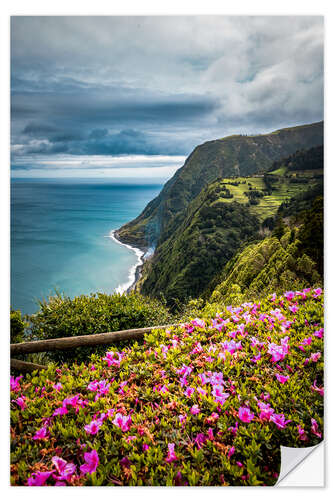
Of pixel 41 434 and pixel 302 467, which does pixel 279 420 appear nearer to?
pixel 302 467

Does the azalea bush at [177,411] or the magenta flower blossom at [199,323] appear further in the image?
the magenta flower blossom at [199,323]

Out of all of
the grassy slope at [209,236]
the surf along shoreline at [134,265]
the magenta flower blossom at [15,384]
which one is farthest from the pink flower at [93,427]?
the grassy slope at [209,236]

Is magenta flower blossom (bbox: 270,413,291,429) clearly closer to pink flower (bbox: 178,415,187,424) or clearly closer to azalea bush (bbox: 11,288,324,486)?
azalea bush (bbox: 11,288,324,486)

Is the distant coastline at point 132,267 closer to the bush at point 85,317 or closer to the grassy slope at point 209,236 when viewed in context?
the bush at point 85,317

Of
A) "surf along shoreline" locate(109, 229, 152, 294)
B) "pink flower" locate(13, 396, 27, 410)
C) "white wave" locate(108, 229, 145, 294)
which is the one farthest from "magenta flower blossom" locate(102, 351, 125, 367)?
"white wave" locate(108, 229, 145, 294)

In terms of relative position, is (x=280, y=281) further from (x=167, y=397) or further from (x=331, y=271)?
(x=167, y=397)

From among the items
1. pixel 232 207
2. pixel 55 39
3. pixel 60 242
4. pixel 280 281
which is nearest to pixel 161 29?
pixel 55 39
